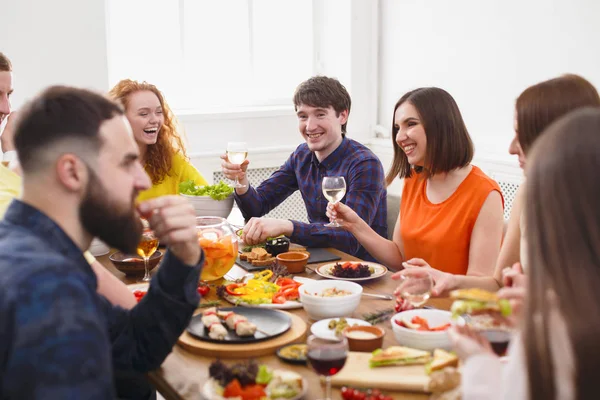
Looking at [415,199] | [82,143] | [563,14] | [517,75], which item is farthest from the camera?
[517,75]

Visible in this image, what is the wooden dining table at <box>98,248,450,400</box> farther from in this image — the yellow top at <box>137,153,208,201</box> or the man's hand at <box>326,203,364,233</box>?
the yellow top at <box>137,153,208,201</box>

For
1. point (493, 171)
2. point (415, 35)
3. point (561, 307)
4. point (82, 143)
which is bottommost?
point (493, 171)

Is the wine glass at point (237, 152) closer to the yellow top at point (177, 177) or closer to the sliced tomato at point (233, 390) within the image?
the yellow top at point (177, 177)

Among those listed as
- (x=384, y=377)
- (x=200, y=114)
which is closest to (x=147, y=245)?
(x=384, y=377)

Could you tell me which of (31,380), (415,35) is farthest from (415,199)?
(415,35)

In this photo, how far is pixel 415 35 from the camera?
17.1 ft

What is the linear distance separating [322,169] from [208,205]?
2.18 ft

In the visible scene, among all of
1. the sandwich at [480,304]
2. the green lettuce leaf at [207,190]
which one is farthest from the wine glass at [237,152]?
the sandwich at [480,304]

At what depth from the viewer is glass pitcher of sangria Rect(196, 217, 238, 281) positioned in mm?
2342

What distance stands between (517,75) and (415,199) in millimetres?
1827

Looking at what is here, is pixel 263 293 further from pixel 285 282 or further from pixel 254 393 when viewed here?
pixel 254 393

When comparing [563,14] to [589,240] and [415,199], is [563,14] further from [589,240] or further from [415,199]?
[589,240]

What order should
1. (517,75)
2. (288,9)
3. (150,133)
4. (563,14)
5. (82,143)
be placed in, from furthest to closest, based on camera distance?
(288,9), (517,75), (563,14), (150,133), (82,143)

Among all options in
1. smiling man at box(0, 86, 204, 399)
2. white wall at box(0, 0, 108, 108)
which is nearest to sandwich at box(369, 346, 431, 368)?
smiling man at box(0, 86, 204, 399)
